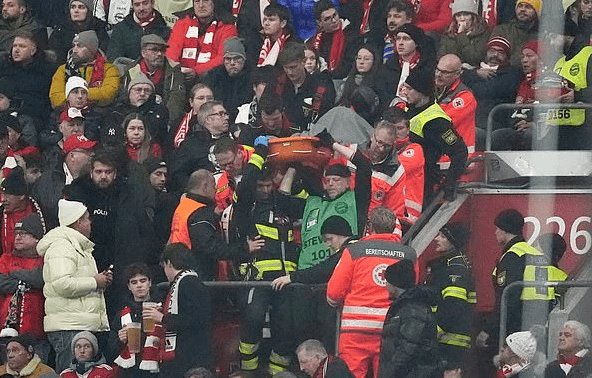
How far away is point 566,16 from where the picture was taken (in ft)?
42.2

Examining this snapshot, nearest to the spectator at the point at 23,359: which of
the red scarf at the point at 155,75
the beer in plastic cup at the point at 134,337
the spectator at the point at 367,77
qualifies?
the beer in plastic cup at the point at 134,337

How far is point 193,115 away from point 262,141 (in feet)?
4.88

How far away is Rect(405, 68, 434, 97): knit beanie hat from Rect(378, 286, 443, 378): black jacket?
6.57 ft

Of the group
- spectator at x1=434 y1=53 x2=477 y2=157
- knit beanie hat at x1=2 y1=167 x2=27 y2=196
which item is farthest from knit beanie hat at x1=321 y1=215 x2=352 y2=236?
knit beanie hat at x1=2 y1=167 x2=27 y2=196

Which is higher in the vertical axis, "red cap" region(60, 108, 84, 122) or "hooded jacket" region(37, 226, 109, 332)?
"red cap" region(60, 108, 84, 122)

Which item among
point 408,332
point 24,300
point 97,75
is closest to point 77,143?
point 97,75

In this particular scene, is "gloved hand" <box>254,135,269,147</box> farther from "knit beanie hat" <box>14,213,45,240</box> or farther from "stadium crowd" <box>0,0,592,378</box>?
"knit beanie hat" <box>14,213,45,240</box>

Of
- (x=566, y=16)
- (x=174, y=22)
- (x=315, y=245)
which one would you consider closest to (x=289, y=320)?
(x=315, y=245)

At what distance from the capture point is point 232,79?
1490 centimetres

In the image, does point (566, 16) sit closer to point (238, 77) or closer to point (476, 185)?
point (476, 185)

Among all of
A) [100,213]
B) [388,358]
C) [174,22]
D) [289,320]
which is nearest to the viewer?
[388,358]

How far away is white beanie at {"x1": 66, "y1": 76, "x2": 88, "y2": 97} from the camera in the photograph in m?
15.3

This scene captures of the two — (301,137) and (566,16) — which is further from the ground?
(566,16)

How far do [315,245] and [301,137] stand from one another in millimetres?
763
